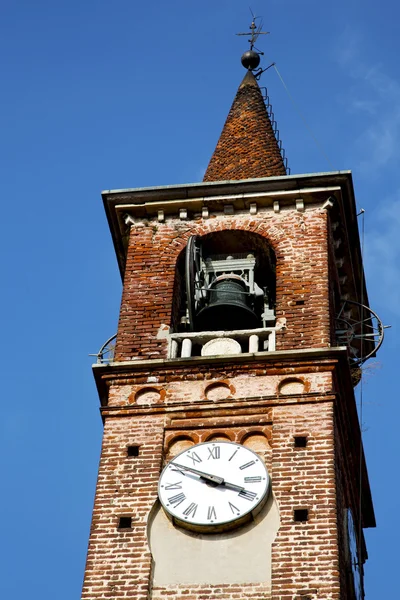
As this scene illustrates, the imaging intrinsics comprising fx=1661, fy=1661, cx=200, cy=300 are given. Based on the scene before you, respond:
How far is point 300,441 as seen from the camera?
1001 inches

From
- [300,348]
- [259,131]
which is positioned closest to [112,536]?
[300,348]

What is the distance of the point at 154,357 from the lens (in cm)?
2764

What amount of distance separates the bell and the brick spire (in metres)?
3.82

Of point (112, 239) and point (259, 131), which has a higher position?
point (259, 131)

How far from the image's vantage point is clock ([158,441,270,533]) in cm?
2447

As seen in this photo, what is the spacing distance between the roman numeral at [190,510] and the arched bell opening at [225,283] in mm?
4498

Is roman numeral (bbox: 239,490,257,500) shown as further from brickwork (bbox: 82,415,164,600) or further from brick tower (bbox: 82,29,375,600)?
brickwork (bbox: 82,415,164,600)

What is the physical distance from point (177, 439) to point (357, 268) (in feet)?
23.0

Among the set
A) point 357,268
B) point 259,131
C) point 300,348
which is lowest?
point 300,348

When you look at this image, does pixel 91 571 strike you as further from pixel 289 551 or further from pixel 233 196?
Result: pixel 233 196

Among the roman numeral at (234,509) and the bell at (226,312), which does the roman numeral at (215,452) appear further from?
the bell at (226,312)

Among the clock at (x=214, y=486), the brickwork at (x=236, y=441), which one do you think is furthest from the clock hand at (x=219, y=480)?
the brickwork at (x=236, y=441)

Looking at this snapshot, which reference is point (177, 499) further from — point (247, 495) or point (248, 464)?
point (248, 464)

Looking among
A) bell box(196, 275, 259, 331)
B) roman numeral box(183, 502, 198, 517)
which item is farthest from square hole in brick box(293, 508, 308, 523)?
bell box(196, 275, 259, 331)
